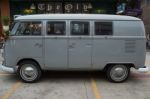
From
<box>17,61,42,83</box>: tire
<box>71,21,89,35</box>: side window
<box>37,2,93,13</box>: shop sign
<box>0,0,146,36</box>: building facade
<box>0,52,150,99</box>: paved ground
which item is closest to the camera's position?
<box>0,52,150,99</box>: paved ground

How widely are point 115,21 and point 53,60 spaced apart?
7.58 feet

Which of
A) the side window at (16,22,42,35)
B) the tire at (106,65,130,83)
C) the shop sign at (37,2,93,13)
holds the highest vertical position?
the shop sign at (37,2,93,13)

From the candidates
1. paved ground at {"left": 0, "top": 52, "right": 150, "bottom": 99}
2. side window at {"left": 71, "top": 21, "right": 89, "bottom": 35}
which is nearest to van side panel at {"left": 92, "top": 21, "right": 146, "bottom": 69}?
side window at {"left": 71, "top": 21, "right": 89, "bottom": 35}

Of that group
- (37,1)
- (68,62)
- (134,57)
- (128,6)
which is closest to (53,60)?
(68,62)

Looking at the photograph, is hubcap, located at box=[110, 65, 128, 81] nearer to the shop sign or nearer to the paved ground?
the paved ground

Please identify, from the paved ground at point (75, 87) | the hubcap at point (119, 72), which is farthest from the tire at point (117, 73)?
the paved ground at point (75, 87)

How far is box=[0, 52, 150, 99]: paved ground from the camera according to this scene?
→ 307 inches

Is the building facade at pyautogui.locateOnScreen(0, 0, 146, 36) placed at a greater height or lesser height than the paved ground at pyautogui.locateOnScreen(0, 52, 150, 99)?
greater

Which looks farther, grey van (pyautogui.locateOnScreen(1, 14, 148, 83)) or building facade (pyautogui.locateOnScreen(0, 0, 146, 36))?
building facade (pyautogui.locateOnScreen(0, 0, 146, 36))

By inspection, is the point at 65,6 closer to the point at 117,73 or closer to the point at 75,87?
the point at 117,73

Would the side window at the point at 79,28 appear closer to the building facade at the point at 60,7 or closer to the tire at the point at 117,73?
the tire at the point at 117,73

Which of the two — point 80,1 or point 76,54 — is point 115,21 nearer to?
point 76,54

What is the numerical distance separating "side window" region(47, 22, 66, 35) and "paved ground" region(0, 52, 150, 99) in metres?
1.65

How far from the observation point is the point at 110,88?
8.52 metres
